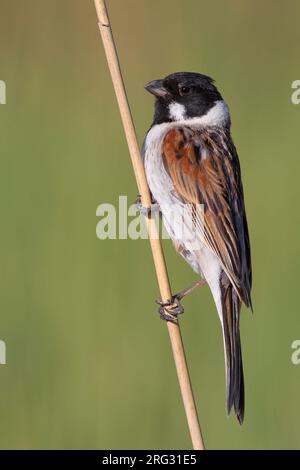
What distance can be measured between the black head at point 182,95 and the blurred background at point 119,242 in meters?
0.75

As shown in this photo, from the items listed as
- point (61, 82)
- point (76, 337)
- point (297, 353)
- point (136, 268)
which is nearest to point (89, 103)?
point (61, 82)

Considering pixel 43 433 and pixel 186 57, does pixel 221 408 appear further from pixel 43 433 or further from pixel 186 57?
pixel 186 57

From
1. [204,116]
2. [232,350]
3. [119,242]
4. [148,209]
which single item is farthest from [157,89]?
[232,350]

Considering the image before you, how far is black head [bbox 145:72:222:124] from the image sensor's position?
3.63 meters

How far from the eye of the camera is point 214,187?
347 centimetres

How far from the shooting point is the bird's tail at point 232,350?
3158 millimetres

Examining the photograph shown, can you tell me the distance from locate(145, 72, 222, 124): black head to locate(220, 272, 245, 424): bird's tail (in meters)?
0.71

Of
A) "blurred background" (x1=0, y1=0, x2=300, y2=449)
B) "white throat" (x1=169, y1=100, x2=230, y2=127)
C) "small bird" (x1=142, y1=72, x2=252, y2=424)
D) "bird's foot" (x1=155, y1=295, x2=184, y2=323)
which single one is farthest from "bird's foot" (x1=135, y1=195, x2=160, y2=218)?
"blurred background" (x1=0, y1=0, x2=300, y2=449)

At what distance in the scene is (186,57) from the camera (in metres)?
5.00

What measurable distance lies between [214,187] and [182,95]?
16.2 inches

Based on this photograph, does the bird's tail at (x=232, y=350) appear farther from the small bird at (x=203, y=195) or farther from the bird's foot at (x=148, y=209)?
the bird's foot at (x=148, y=209)

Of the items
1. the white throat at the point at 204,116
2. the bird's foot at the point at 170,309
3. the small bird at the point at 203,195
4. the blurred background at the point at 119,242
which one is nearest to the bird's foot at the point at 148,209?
the small bird at the point at 203,195

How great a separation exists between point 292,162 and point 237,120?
0.37 meters

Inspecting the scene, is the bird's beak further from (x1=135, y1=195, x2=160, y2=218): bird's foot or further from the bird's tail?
the bird's tail
